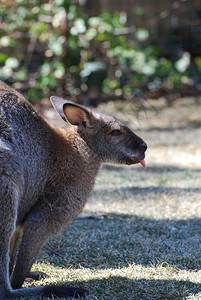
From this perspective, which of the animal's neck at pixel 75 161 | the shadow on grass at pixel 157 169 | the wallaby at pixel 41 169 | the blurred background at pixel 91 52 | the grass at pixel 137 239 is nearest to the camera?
the wallaby at pixel 41 169

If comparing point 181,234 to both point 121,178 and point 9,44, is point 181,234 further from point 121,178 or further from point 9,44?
point 9,44

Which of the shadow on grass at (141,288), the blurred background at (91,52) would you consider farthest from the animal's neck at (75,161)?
the blurred background at (91,52)

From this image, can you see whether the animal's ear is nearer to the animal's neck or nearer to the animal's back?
the animal's neck

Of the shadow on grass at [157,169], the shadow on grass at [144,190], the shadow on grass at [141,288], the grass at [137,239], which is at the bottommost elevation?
the shadow on grass at [157,169]

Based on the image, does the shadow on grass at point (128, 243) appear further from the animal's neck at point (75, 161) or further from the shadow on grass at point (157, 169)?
the shadow on grass at point (157, 169)

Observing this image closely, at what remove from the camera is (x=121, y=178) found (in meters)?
5.59

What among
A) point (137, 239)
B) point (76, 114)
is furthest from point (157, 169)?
point (76, 114)

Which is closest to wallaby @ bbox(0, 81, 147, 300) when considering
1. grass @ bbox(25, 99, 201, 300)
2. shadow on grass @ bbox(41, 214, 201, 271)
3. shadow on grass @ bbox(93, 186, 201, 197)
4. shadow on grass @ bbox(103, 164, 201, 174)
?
grass @ bbox(25, 99, 201, 300)

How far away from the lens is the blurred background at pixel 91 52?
326 inches

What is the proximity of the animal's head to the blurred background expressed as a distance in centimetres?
414

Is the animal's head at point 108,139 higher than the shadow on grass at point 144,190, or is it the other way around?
the animal's head at point 108,139

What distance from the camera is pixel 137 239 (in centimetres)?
385

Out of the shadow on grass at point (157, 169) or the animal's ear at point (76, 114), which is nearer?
the animal's ear at point (76, 114)

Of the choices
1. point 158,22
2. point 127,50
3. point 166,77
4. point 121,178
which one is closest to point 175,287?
point 121,178
